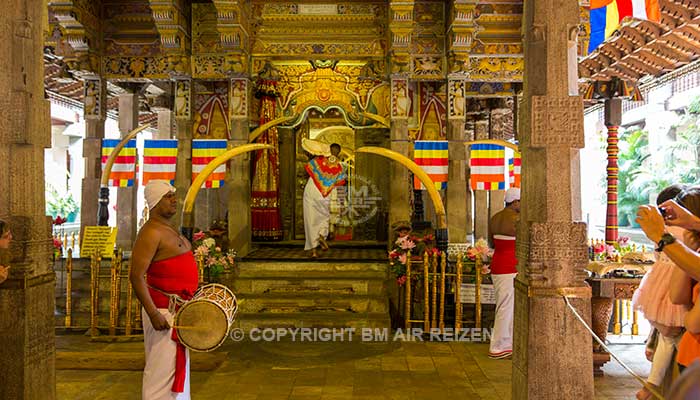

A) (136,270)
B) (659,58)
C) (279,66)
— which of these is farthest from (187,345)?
(659,58)

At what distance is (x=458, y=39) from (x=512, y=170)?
5.29 meters

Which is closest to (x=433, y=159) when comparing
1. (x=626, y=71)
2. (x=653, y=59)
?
(x=653, y=59)

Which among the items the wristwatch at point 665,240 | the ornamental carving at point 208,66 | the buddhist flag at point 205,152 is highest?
the ornamental carving at point 208,66

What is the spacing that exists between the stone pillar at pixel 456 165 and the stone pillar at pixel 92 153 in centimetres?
725

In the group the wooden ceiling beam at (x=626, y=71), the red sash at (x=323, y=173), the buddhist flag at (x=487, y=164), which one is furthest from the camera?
the wooden ceiling beam at (x=626, y=71)

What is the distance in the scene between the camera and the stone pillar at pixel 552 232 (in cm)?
467

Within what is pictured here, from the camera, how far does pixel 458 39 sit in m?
11.6

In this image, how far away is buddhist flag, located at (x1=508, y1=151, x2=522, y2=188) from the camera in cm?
1503

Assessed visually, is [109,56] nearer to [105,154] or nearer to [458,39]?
[105,154]

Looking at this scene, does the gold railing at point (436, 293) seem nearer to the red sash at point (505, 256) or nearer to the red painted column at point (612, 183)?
the red sash at point (505, 256)

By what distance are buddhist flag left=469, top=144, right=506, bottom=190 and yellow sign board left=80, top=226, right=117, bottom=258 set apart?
7163 millimetres

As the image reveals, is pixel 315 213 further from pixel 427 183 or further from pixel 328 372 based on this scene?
pixel 328 372

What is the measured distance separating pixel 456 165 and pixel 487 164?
87 centimetres

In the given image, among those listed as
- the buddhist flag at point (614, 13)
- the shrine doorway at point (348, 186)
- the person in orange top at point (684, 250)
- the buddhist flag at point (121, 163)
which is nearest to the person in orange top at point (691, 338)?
the person in orange top at point (684, 250)
